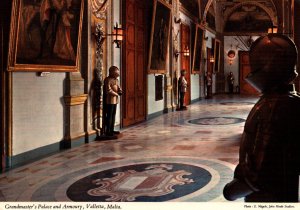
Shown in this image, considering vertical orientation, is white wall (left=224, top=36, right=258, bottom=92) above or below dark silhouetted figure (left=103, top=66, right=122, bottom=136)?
above

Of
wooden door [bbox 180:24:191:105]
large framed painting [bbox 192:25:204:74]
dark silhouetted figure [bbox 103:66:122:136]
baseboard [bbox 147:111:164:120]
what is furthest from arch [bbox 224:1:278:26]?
dark silhouetted figure [bbox 103:66:122:136]

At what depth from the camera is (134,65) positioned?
9891mm

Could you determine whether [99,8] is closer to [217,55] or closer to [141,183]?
[141,183]

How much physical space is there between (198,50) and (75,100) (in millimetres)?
11471

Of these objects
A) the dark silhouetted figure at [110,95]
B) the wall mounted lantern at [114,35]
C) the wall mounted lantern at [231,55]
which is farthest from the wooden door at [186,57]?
the wall mounted lantern at [231,55]

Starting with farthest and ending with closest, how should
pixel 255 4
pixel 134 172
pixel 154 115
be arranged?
pixel 255 4, pixel 154 115, pixel 134 172

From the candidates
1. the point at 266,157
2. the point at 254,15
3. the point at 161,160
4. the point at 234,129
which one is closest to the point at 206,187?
the point at 161,160

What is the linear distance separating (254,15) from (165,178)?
23.2m

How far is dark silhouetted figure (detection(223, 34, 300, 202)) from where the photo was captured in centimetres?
127

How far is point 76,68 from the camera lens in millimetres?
6449

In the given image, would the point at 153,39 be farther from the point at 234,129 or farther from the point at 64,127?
the point at 64,127

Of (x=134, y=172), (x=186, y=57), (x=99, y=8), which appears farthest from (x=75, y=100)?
(x=186, y=57)

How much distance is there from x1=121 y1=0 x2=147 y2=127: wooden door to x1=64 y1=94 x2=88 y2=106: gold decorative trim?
2231 mm

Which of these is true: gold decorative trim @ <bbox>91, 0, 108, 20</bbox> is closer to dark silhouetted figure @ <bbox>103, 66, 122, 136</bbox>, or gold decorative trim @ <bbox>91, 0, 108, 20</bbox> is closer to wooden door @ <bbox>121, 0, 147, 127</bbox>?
dark silhouetted figure @ <bbox>103, 66, 122, 136</bbox>
